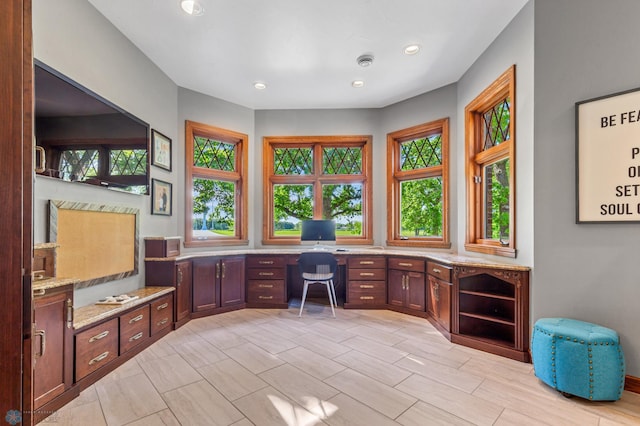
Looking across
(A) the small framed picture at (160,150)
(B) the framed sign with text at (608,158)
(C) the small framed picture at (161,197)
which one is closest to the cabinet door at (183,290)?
(C) the small framed picture at (161,197)

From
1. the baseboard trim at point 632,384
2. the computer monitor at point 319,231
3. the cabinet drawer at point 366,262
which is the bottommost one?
the baseboard trim at point 632,384

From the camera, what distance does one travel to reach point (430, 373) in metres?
2.27

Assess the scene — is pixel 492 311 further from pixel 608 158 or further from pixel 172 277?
pixel 172 277

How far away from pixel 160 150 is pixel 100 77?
3.24 ft

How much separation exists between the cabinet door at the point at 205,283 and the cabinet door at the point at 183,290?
3.0 inches

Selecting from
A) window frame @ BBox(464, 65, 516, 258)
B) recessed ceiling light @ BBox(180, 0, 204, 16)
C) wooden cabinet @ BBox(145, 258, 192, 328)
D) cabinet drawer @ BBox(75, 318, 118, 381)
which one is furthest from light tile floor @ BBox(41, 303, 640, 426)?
recessed ceiling light @ BBox(180, 0, 204, 16)

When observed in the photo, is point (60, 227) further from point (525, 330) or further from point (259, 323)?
point (525, 330)

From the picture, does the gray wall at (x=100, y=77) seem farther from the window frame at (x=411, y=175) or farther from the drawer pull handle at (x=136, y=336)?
the window frame at (x=411, y=175)

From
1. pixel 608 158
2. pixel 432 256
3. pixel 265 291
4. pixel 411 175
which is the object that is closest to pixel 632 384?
pixel 608 158

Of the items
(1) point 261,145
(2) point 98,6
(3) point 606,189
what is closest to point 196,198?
(1) point 261,145

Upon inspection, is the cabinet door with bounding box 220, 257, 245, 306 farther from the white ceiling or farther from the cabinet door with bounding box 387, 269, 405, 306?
the white ceiling

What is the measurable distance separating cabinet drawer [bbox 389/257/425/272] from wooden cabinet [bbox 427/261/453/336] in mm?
141

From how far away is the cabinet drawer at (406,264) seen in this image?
363cm

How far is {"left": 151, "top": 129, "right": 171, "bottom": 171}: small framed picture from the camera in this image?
10.7ft
